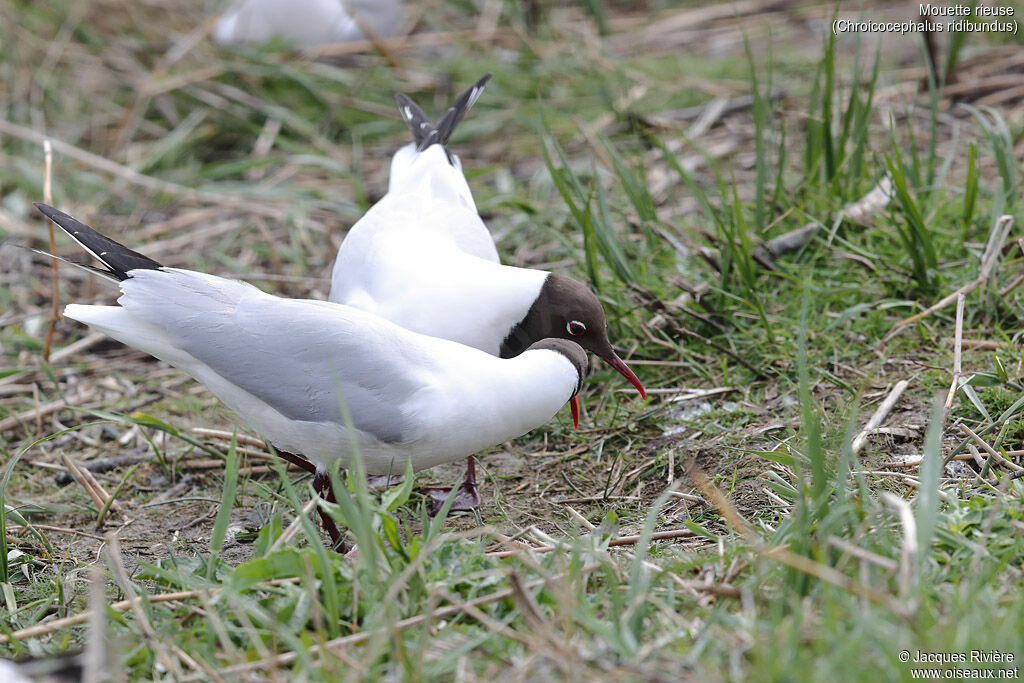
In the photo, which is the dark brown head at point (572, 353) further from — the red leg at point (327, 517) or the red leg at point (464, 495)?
the red leg at point (327, 517)

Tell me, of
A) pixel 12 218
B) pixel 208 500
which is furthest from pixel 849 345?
pixel 12 218

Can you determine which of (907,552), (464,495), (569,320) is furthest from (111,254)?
(907,552)

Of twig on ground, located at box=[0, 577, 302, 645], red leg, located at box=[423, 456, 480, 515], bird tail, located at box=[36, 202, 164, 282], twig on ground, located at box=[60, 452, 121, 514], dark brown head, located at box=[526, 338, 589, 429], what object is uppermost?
bird tail, located at box=[36, 202, 164, 282]

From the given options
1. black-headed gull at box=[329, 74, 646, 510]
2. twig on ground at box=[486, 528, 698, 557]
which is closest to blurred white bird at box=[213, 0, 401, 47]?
black-headed gull at box=[329, 74, 646, 510]

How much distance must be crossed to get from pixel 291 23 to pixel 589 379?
13.9 ft

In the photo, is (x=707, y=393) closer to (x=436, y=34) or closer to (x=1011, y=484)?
(x=1011, y=484)

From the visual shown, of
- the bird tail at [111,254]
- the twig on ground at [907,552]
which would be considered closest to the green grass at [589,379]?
the twig on ground at [907,552]

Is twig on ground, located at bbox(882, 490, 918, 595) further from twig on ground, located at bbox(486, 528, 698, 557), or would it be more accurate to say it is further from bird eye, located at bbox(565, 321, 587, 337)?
bird eye, located at bbox(565, 321, 587, 337)

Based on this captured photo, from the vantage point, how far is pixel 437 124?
4734 mm

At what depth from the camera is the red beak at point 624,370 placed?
3516 millimetres

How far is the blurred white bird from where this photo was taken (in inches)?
273

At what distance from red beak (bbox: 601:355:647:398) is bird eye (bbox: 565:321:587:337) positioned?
124 mm

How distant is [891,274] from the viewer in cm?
393

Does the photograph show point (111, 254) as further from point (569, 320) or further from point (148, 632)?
point (569, 320)
